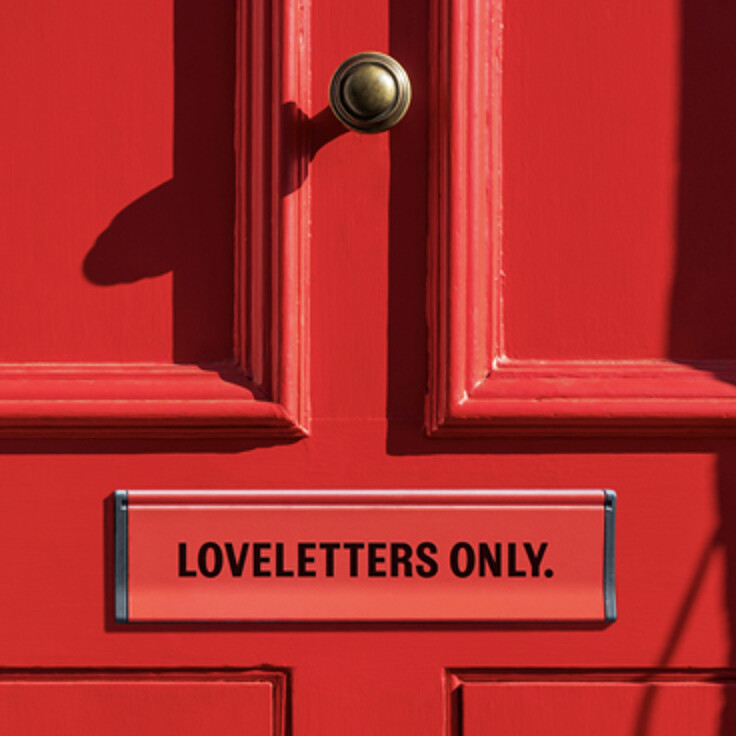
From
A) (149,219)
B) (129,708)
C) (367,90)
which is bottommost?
(129,708)

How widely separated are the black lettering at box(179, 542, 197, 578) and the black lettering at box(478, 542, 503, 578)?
37 cm

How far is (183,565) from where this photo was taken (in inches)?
35.4

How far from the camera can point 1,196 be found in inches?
35.8

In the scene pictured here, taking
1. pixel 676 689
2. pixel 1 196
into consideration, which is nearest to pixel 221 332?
pixel 1 196

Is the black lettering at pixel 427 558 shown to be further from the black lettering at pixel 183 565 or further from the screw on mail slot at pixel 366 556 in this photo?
the black lettering at pixel 183 565

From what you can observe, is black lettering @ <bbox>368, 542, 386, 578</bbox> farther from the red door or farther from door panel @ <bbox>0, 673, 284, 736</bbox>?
door panel @ <bbox>0, 673, 284, 736</bbox>

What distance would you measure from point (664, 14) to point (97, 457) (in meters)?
0.94

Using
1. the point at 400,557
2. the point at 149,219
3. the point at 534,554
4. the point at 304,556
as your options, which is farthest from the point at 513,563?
the point at 149,219

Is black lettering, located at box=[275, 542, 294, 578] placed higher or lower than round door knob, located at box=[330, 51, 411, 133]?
lower

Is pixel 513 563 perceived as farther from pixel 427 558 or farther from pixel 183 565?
pixel 183 565

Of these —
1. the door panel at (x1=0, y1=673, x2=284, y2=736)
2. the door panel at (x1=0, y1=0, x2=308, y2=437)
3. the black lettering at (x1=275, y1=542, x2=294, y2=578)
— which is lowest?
the door panel at (x1=0, y1=673, x2=284, y2=736)

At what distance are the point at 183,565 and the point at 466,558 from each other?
14.4 inches

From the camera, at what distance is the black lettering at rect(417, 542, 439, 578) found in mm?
904

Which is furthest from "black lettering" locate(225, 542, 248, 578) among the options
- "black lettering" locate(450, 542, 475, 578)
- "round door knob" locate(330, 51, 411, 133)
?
"round door knob" locate(330, 51, 411, 133)
